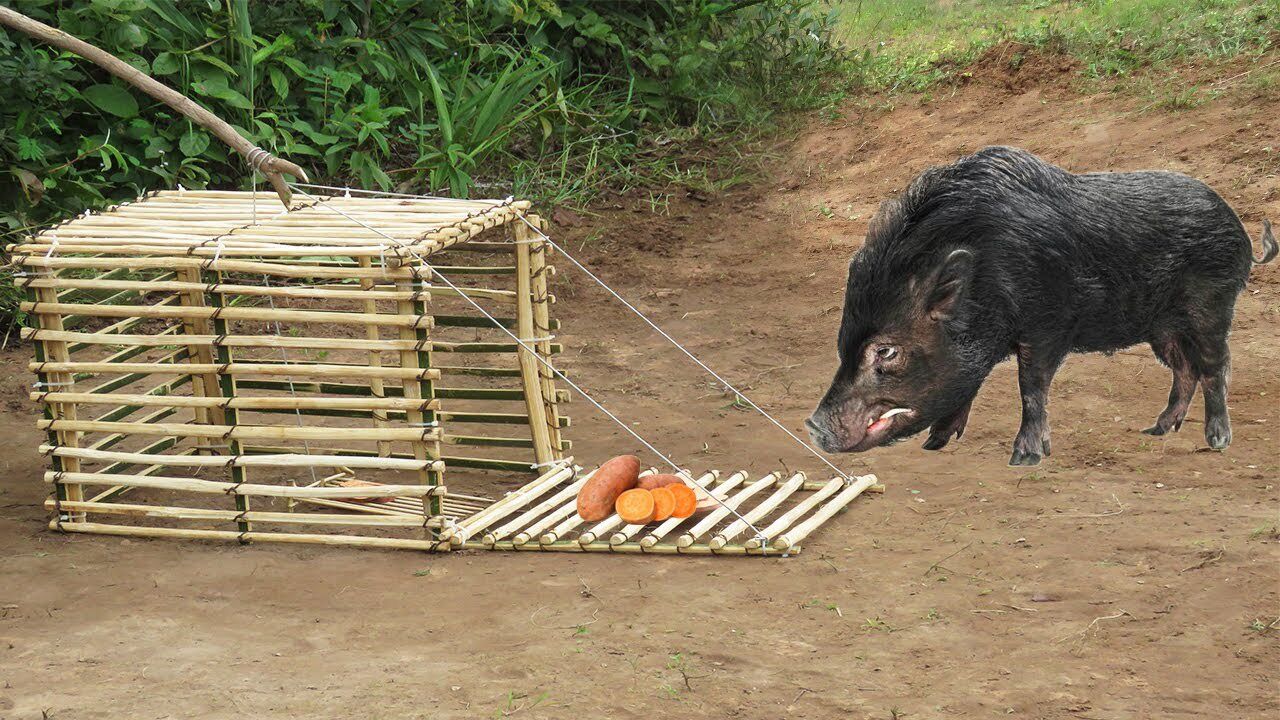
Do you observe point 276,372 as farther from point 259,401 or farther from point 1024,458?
point 1024,458

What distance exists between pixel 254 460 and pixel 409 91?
412 cm

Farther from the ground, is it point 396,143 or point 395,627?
point 396,143

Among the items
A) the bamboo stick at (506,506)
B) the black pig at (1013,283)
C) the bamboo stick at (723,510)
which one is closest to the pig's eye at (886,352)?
the black pig at (1013,283)

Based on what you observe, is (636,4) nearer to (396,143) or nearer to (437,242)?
(396,143)

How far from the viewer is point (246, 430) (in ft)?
18.0

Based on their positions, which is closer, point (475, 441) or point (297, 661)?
point (297, 661)

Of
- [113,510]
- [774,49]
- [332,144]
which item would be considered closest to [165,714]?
[113,510]

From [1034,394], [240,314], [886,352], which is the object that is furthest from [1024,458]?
[240,314]

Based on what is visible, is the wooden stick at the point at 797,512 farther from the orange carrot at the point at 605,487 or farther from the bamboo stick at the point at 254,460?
the bamboo stick at the point at 254,460

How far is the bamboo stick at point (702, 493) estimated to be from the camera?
17.6 ft

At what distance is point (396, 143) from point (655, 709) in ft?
20.3

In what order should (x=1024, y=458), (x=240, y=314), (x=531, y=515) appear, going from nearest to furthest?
(x=1024, y=458), (x=240, y=314), (x=531, y=515)

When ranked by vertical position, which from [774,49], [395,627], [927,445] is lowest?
[395,627]

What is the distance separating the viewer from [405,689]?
4.26 metres
